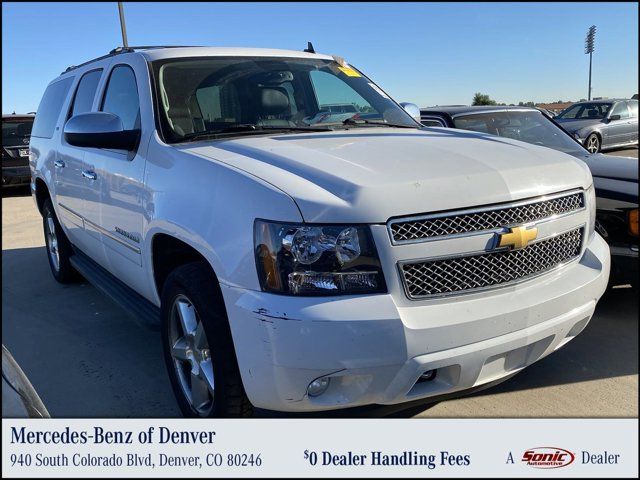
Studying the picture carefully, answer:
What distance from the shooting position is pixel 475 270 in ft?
6.98

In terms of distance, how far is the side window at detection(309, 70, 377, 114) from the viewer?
3.65 m

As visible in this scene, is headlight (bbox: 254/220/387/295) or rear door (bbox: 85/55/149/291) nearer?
headlight (bbox: 254/220/387/295)

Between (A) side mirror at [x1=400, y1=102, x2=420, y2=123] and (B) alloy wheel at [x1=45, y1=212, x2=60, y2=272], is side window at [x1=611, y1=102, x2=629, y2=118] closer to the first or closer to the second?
(A) side mirror at [x1=400, y1=102, x2=420, y2=123]

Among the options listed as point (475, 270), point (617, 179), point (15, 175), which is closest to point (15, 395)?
point (475, 270)

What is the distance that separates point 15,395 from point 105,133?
1.64 m

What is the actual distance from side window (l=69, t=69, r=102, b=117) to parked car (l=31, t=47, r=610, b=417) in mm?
1197

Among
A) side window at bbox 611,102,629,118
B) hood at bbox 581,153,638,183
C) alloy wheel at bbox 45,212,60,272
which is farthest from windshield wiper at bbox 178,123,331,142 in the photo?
side window at bbox 611,102,629,118

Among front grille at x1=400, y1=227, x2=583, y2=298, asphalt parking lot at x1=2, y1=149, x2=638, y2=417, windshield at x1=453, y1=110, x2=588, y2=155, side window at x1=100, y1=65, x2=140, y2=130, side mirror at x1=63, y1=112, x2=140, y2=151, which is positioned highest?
side window at x1=100, y1=65, x2=140, y2=130

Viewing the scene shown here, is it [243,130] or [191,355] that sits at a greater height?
[243,130]

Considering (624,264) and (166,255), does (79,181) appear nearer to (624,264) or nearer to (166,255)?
(166,255)

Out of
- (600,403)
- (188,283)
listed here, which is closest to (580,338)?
(600,403)

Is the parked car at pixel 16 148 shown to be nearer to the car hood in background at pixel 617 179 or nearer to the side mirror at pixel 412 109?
the side mirror at pixel 412 109

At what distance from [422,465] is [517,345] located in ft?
1.99

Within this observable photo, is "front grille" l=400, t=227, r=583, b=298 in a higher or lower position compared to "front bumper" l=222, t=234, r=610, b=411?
higher
